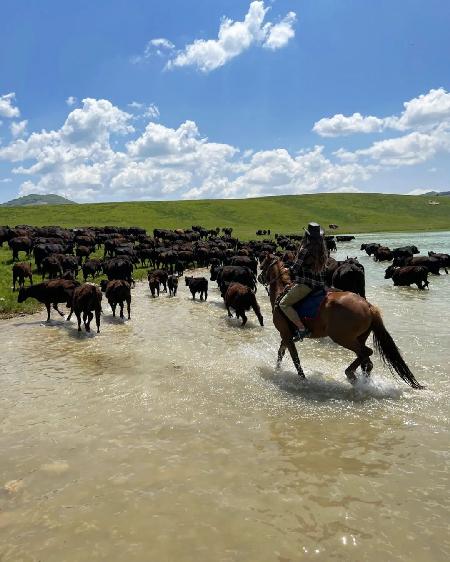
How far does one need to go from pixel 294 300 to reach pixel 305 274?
58cm

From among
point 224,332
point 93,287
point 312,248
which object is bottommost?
point 224,332

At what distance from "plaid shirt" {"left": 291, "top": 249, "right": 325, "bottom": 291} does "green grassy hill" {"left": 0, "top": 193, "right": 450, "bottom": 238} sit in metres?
61.5

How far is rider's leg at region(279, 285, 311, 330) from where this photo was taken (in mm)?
8875

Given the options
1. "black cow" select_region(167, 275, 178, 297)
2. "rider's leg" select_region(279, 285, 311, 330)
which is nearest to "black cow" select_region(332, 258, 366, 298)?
"rider's leg" select_region(279, 285, 311, 330)

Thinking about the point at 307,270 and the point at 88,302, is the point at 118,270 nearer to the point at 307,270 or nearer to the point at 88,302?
the point at 88,302

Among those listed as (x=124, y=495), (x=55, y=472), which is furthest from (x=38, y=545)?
(x=55, y=472)

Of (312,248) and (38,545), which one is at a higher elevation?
(312,248)

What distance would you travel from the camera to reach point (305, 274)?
893cm

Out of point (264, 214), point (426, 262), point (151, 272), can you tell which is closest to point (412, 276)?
point (426, 262)

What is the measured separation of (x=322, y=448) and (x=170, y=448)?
6.90ft

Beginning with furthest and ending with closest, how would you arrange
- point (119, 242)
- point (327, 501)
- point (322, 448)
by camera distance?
point (119, 242) → point (322, 448) → point (327, 501)

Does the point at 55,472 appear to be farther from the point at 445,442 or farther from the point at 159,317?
the point at 159,317

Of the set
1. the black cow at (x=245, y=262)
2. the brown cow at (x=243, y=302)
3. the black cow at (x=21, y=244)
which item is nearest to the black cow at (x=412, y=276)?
the black cow at (x=245, y=262)

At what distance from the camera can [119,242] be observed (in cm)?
3684
